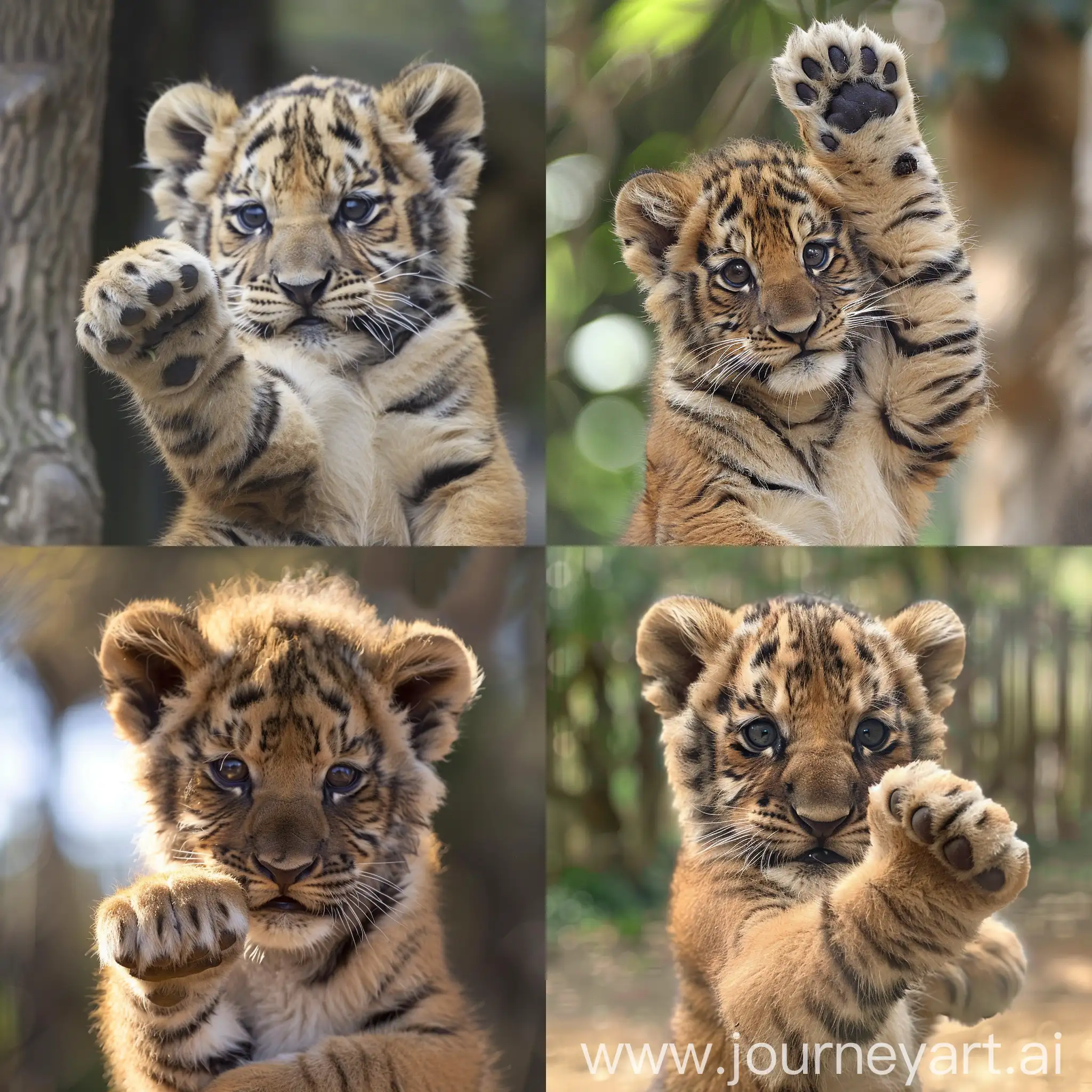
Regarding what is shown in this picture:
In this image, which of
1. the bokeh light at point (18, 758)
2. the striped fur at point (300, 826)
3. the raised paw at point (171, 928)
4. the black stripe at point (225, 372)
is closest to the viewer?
the raised paw at point (171, 928)

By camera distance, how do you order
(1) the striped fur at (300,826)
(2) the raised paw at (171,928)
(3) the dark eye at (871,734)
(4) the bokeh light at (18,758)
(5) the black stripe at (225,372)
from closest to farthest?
(2) the raised paw at (171,928), (5) the black stripe at (225,372), (1) the striped fur at (300,826), (3) the dark eye at (871,734), (4) the bokeh light at (18,758)

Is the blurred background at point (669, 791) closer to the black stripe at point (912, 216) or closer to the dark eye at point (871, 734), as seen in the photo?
the dark eye at point (871, 734)

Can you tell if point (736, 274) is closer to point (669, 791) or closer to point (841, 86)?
point (841, 86)

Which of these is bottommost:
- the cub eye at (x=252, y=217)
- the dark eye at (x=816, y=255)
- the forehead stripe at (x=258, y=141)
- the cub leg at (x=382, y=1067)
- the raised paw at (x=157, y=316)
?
the cub leg at (x=382, y=1067)

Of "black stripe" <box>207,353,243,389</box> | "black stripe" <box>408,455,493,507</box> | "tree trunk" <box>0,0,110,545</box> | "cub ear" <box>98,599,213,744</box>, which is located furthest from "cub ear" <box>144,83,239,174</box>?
"cub ear" <box>98,599,213,744</box>

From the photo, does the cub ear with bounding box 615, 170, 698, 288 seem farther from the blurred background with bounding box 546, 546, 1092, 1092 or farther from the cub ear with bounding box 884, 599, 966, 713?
the cub ear with bounding box 884, 599, 966, 713

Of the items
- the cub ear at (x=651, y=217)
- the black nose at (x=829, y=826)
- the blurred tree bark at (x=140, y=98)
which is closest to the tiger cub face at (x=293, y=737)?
the blurred tree bark at (x=140, y=98)

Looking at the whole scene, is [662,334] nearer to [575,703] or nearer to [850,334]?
[850,334]
